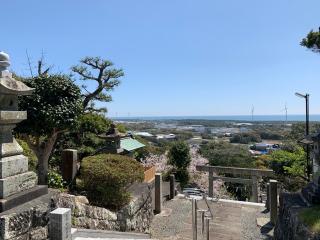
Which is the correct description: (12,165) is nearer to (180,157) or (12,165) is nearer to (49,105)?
(49,105)

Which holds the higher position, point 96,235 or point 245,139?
point 96,235

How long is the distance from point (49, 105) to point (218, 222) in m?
6.83

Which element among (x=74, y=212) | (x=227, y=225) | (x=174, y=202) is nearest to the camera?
(x=74, y=212)

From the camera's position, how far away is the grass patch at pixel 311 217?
18.8 feet

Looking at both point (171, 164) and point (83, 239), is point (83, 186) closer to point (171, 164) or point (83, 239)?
point (83, 239)

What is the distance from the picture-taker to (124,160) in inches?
345

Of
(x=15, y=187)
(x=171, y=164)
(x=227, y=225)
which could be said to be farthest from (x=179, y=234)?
(x=171, y=164)

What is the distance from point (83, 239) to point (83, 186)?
3.25 m

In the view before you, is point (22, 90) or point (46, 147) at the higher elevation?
point (22, 90)

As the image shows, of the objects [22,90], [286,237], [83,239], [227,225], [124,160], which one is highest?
[22,90]

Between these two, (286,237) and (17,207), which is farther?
(286,237)

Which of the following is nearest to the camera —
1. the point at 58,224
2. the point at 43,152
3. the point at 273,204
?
the point at 58,224

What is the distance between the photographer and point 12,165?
4078mm

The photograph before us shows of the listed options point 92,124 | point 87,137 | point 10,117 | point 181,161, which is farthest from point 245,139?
point 10,117
